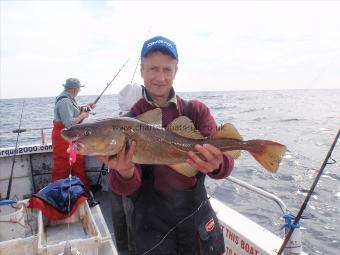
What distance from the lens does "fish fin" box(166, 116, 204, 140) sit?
115 inches

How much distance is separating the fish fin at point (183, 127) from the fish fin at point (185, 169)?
25cm

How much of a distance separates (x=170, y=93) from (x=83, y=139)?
948mm

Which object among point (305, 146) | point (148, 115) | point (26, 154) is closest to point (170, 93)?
point (148, 115)

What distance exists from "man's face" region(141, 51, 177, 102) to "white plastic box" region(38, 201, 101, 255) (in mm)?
1899

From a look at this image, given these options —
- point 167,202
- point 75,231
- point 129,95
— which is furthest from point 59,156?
point 167,202

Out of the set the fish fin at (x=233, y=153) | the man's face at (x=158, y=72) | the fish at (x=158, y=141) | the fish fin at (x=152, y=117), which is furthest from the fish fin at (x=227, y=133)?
the man's face at (x=158, y=72)

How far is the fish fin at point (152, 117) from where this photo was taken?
113 inches

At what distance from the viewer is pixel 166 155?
2914 mm

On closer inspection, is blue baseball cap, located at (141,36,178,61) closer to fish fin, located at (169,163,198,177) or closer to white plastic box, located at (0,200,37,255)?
fish fin, located at (169,163,198,177)

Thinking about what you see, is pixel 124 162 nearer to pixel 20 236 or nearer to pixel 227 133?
pixel 227 133

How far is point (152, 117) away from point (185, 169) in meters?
0.53

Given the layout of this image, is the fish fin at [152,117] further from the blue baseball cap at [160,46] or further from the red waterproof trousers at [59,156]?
the red waterproof trousers at [59,156]

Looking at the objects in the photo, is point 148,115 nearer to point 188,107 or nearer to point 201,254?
point 188,107

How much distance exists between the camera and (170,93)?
3.24 m
